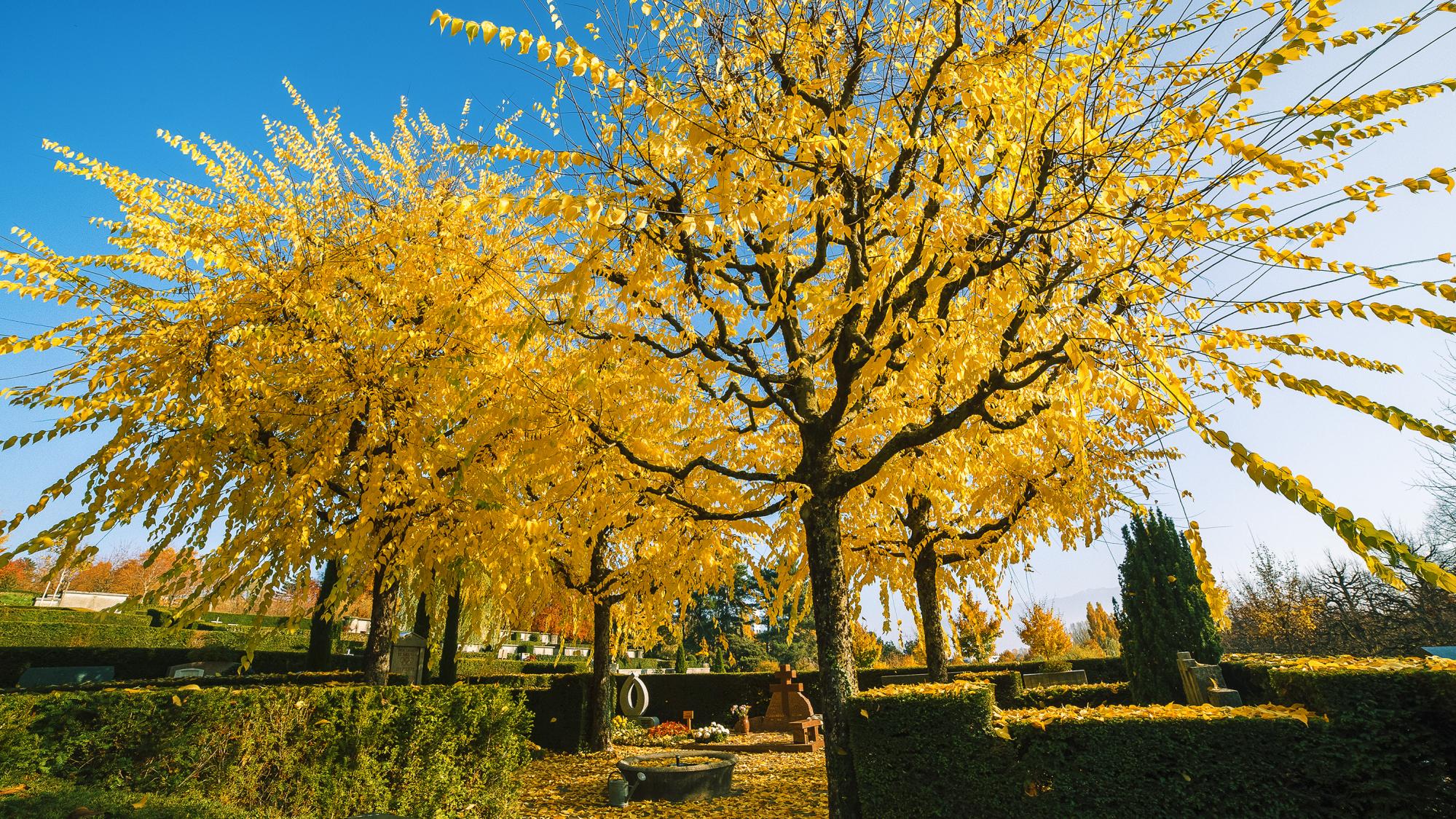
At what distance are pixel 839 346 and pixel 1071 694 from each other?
8.44m

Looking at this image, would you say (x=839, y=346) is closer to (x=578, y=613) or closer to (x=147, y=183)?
(x=147, y=183)

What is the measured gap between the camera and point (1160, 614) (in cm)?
1027

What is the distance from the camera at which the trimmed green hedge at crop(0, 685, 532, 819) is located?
5523mm

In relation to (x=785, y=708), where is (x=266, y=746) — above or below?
above

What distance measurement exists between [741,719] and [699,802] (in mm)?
7864

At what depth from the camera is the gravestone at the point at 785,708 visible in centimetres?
1445

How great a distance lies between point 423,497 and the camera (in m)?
6.86

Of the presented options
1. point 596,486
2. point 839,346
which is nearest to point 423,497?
point 596,486

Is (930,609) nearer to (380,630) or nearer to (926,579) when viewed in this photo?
(926,579)

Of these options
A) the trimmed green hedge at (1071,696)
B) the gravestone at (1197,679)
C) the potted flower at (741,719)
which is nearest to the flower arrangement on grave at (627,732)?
the potted flower at (741,719)

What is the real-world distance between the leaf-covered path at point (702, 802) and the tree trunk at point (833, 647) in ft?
5.88

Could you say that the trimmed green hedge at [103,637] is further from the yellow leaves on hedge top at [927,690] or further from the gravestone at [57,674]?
the yellow leaves on hedge top at [927,690]

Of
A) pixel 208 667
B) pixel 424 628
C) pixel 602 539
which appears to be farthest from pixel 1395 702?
pixel 208 667

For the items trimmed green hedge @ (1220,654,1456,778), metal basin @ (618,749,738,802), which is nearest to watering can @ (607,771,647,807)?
metal basin @ (618,749,738,802)
